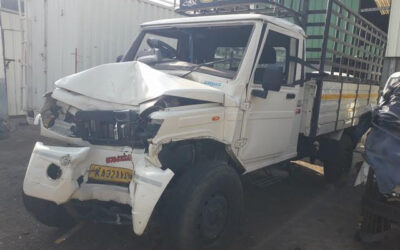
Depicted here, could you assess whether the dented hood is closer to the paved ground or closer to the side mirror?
the side mirror

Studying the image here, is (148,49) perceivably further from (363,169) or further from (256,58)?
(363,169)

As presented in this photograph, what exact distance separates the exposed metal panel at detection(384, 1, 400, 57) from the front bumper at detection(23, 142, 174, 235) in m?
10.9

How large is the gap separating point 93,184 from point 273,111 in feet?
6.68

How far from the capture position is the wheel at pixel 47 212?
A: 296 centimetres

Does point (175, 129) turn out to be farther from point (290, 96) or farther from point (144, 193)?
point (290, 96)

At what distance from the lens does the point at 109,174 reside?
8.27 ft

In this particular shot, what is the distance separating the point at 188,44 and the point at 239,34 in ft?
2.06

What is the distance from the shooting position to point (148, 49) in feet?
13.0

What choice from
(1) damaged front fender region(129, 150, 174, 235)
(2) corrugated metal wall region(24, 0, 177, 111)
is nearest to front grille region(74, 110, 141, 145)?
(1) damaged front fender region(129, 150, 174, 235)

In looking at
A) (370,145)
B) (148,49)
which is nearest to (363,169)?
(370,145)

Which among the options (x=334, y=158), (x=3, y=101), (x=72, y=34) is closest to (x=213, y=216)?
(x=334, y=158)

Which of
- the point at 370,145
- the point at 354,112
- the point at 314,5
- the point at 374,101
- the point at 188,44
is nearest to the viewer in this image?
the point at 370,145

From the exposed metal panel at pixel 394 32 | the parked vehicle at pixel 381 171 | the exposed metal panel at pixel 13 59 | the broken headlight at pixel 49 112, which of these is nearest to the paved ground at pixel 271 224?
the parked vehicle at pixel 381 171

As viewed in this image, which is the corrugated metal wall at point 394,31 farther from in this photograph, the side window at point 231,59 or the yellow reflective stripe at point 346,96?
the side window at point 231,59
